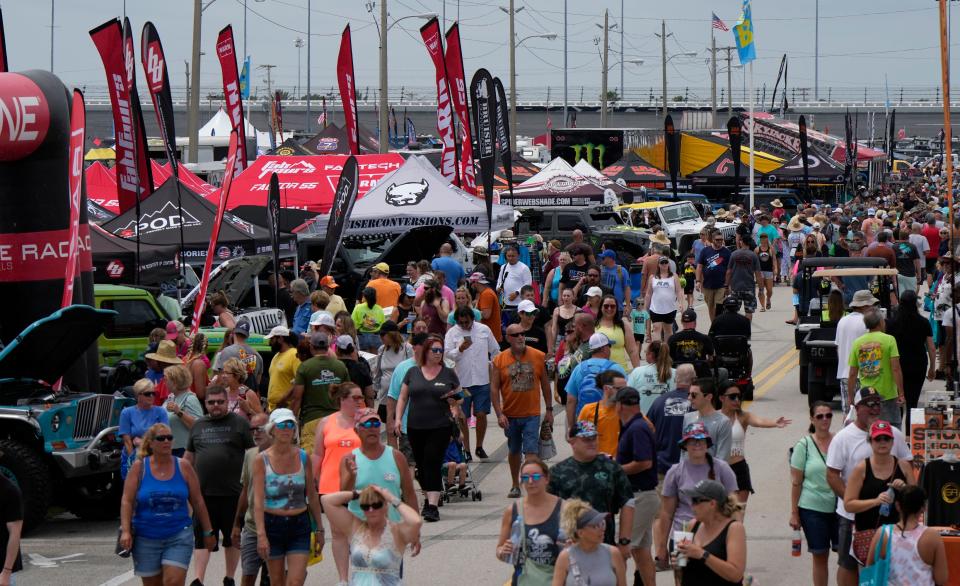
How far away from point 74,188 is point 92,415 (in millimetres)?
3541

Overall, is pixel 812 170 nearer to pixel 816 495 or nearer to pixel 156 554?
pixel 816 495

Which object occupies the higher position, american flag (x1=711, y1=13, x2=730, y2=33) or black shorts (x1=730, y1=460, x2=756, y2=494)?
american flag (x1=711, y1=13, x2=730, y2=33)

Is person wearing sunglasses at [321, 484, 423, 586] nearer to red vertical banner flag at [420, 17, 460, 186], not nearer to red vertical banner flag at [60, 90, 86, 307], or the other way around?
red vertical banner flag at [60, 90, 86, 307]

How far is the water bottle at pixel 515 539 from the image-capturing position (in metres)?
7.73

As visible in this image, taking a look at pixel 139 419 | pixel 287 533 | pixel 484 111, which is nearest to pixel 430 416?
pixel 139 419

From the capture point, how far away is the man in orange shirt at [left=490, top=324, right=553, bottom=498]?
1266 cm

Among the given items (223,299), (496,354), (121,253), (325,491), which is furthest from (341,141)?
(325,491)

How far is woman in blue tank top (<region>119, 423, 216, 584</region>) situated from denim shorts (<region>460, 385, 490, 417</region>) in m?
5.26

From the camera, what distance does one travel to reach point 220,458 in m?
10.0

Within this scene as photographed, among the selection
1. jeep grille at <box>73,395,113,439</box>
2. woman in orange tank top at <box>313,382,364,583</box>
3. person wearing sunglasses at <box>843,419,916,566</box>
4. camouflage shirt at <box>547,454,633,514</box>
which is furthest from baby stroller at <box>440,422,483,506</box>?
person wearing sunglasses at <box>843,419,916,566</box>

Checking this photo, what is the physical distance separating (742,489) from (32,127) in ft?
29.1

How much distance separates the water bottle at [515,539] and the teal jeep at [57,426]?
5.70m

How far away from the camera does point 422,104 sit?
120688 millimetres

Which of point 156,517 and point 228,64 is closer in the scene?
point 156,517
